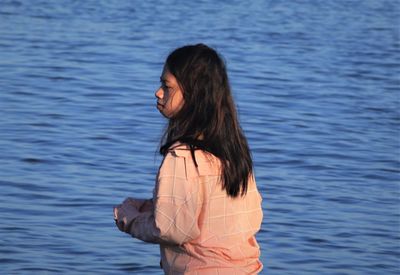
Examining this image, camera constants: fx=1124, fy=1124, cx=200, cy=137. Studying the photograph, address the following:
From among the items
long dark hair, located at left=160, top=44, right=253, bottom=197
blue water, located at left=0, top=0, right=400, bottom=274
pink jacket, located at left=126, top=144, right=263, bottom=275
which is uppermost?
long dark hair, located at left=160, top=44, right=253, bottom=197

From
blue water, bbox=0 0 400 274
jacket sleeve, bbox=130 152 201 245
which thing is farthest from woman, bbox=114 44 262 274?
blue water, bbox=0 0 400 274

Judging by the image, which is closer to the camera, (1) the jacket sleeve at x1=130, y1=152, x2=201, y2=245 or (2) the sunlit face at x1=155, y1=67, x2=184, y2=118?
(1) the jacket sleeve at x1=130, y1=152, x2=201, y2=245

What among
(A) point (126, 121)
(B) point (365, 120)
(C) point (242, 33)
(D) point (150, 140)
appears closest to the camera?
(D) point (150, 140)

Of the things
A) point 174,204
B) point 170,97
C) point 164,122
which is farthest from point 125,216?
point 164,122

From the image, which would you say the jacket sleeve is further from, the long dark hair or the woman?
the long dark hair

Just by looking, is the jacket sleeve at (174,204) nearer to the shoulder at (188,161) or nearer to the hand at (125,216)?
the shoulder at (188,161)

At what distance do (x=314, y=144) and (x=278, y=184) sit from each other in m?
1.67

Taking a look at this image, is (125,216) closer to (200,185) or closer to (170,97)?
(200,185)

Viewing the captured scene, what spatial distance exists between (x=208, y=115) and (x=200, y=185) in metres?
0.25

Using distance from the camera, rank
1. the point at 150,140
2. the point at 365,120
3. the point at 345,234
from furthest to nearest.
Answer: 1. the point at 365,120
2. the point at 150,140
3. the point at 345,234

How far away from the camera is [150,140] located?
1004 centimetres

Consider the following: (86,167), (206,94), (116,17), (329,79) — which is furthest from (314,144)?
(116,17)

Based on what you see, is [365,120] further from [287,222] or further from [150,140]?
[287,222]

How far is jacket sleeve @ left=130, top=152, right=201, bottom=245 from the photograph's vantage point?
350cm
